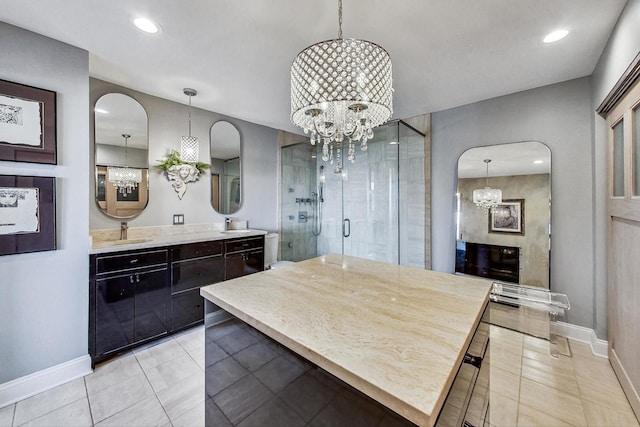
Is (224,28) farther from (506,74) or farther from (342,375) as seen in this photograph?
(506,74)

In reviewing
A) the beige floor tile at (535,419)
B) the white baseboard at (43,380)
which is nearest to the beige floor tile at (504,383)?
the beige floor tile at (535,419)

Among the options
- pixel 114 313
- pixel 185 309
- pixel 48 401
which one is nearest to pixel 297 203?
pixel 185 309

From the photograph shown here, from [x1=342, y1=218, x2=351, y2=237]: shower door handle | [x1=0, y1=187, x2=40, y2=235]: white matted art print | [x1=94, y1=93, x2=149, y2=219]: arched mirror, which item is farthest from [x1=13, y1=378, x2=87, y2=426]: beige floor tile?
[x1=342, y1=218, x2=351, y2=237]: shower door handle

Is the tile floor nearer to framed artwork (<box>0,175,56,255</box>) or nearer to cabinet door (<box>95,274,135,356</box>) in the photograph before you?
cabinet door (<box>95,274,135,356</box>)

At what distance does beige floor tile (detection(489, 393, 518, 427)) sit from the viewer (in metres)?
Result: 1.63

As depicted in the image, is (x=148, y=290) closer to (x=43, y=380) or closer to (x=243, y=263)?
(x=43, y=380)

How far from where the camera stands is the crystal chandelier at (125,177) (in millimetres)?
2721

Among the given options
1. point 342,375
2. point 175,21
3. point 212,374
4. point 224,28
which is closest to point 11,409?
point 212,374

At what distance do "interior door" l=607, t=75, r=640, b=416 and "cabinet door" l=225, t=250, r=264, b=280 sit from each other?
3.32 meters

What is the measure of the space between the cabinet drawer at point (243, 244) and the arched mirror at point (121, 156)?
3.41 feet

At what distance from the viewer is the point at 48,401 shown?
5.89ft

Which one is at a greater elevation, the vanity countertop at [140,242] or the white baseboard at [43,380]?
the vanity countertop at [140,242]

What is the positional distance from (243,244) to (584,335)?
12.0 feet

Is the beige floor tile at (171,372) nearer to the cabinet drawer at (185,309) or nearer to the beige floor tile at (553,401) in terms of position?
the cabinet drawer at (185,309)
